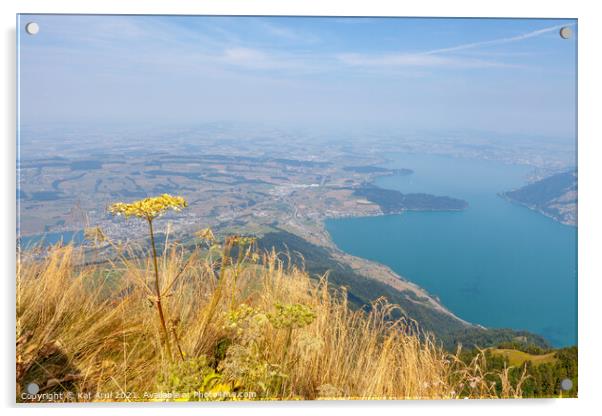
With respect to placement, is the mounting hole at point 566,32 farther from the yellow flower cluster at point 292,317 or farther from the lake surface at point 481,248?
the yellow flower cluster at point 292,317

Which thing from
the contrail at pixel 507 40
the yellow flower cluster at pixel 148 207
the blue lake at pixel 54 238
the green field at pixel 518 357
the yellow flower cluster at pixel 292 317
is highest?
the contrail at pixel 507 40

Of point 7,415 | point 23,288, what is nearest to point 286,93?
point 23,288

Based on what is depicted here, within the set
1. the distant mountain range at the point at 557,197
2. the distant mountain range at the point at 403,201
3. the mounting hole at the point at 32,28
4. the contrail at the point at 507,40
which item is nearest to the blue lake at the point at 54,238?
the mounting hole at the point at 32,28

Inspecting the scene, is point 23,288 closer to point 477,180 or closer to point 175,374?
point 175,374

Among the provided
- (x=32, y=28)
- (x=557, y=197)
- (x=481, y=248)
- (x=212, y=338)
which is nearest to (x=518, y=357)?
(x=481, y=248)

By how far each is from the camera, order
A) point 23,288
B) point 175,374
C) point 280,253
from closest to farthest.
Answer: point 175,374 < point 23,288 < point 280,253

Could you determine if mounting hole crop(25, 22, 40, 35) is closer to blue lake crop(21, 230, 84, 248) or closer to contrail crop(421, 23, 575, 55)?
blue lake crop(21, 230, 84, 248)

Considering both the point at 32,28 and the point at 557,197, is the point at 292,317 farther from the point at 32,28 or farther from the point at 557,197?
the point at 32,28
